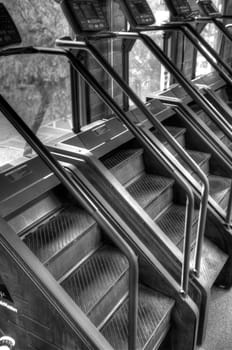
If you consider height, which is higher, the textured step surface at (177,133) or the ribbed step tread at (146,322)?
the textured step surface at (177,133)

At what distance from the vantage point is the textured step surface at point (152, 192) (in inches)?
129

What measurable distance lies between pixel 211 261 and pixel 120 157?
125 cm

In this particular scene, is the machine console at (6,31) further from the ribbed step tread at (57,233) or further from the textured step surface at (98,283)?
the textured step surface at (98,283)

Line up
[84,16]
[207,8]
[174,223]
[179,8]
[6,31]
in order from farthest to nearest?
1. [207,8]
2. [179,8]
3. [174,223]
4. [84,16]
5. [6,31]

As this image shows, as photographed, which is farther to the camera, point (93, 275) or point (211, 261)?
point (211, 261)

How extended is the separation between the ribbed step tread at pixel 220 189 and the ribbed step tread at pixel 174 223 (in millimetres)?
433

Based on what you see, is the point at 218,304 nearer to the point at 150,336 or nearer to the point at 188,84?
the point at 150,336

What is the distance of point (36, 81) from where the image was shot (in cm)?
379

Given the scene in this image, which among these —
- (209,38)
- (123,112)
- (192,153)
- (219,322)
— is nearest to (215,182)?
(192,153)

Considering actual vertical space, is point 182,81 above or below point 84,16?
below

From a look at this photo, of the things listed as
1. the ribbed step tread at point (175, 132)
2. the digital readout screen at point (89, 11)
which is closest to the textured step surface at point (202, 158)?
the ribbed step tread at point (175, 132)

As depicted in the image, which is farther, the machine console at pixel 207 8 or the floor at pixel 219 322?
the machine console at pixel 207 8

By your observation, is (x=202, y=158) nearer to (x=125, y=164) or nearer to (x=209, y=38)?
(x=125, y=164)

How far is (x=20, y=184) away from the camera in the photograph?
2.60 m
